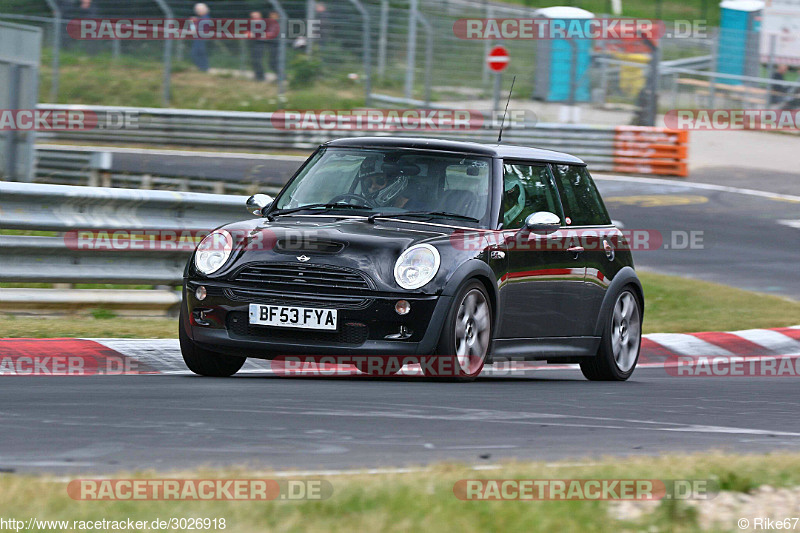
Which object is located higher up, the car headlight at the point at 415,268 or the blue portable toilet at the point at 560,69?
the blue portable toilet at the point at 560,69

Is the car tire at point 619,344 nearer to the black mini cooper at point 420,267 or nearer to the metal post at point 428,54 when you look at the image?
the black mini cooper at point 420,267

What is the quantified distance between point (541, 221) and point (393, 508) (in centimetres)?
472

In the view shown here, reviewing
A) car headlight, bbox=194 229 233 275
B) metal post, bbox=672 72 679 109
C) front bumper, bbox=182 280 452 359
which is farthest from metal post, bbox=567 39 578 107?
front bumper, bbox=182 280 452 359

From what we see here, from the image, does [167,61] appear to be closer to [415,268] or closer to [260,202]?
[260,202]

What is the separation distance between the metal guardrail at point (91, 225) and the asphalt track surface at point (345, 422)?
2.44 metres

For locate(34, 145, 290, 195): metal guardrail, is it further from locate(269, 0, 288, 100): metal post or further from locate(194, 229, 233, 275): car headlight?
locate(194, 229, 233, 275): car headlight

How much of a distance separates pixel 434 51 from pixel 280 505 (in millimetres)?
23805

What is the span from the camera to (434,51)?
89.8ft

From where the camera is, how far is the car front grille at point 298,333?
7746mm

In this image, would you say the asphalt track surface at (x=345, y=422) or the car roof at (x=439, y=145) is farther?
the car roof at (x=439, y=145)

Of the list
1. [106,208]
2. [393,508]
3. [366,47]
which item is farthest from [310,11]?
[393,508]

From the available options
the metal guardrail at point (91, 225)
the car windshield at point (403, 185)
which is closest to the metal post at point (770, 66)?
the metal guardrail at point (91, 225)

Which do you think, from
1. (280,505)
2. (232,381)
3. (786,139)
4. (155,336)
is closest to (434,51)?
(786,139)

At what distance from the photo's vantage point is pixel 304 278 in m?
7.79
